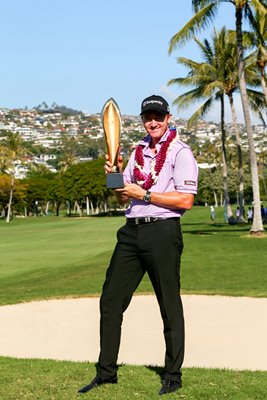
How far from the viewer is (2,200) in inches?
3976

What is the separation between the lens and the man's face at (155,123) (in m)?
5.61

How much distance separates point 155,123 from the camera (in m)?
5.61

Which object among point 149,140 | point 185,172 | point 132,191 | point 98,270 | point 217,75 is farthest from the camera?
point 217,75

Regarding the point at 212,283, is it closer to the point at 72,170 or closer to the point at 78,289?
the point at 78,289

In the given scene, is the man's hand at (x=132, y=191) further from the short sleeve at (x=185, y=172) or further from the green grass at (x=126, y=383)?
the green grass at (x=126, y=383)

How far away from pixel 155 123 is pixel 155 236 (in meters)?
0.95

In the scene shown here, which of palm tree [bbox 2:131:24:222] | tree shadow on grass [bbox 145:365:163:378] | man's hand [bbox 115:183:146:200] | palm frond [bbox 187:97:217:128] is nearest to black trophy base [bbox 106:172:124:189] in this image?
man's hand [bbox 115:183:146:200]

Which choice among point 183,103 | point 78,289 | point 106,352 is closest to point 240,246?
point 78,289

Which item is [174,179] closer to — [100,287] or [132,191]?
[132,191]

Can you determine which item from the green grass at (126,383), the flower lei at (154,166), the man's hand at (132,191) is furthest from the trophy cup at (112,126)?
the green grass at (126,383)

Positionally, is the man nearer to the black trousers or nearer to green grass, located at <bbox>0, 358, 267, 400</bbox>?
the black trousers

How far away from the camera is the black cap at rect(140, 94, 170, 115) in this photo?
554 centimetres

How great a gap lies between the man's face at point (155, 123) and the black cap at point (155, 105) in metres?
0.05

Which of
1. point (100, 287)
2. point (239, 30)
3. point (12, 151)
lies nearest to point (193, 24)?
point (239, 30)
